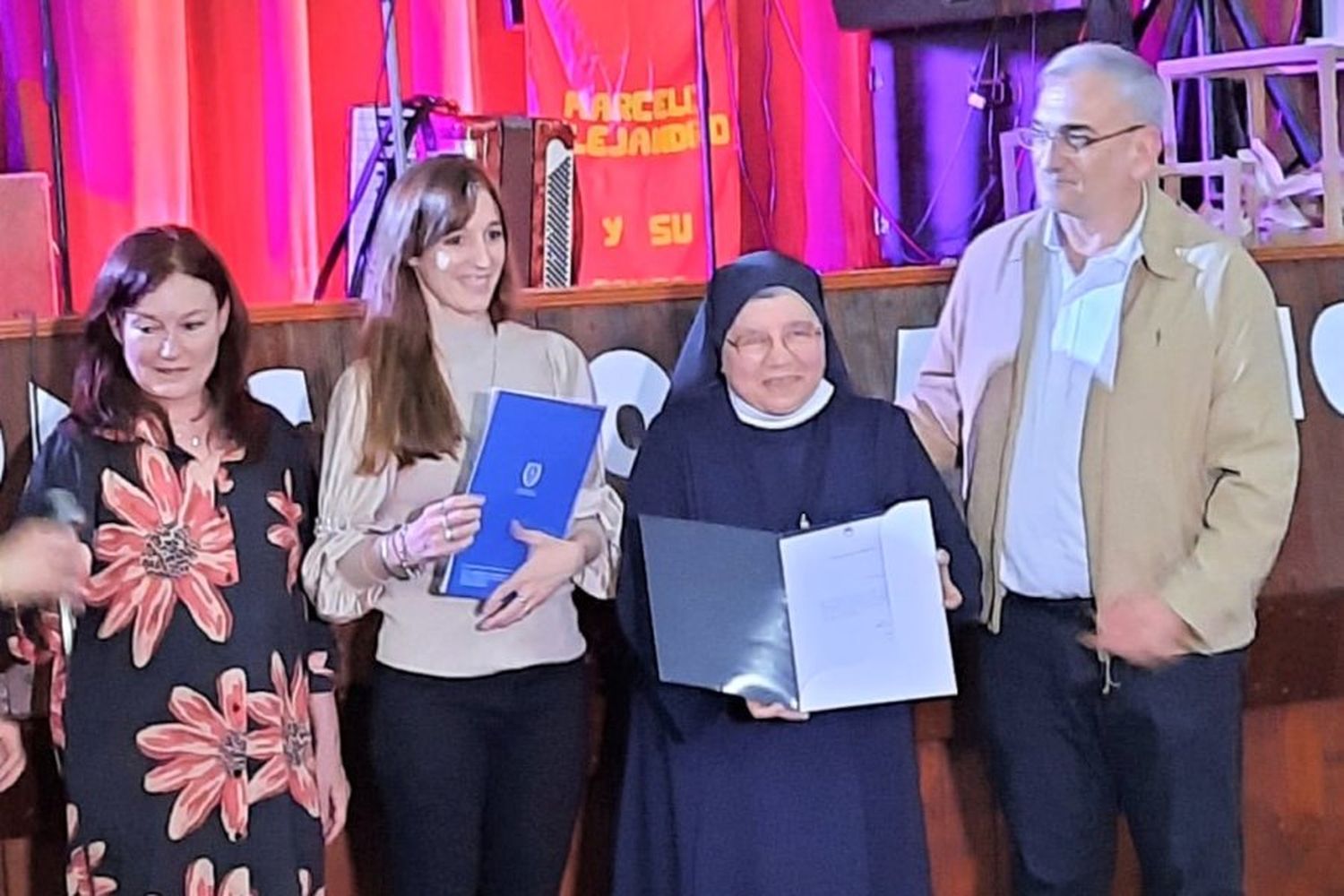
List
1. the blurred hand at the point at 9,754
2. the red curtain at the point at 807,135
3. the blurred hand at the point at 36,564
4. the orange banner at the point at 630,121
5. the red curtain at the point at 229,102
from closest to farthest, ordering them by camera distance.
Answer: the blurred hand at the point at 36,564, the blurred hand at the point at 9,754, the red curtain at the point at 229,102, the orange banner at the point at 630,121, the red curtain at the point at 807,135

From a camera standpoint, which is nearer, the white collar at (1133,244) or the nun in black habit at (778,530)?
the nun in black habit at (778,530)

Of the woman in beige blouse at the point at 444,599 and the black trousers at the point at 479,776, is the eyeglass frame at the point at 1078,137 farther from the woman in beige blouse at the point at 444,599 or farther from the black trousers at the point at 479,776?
the black trousers at the point at 479,776

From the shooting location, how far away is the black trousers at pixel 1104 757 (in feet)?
8.13

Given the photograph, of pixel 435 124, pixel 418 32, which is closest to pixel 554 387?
pixel 435 124

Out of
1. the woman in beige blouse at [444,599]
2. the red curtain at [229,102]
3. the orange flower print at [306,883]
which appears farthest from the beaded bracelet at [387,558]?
Result: the red curtain at [229,102]

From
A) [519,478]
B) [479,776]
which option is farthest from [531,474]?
[479,776]

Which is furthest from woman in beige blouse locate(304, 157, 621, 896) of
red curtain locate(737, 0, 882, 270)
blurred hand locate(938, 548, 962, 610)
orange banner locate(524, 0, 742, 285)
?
red curtain locate(737, 0, 882, 270)

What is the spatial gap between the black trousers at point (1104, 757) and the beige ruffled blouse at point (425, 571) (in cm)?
58

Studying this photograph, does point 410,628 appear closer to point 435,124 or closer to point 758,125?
point 435,124

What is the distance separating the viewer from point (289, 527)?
2.37 meters

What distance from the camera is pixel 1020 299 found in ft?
8.49

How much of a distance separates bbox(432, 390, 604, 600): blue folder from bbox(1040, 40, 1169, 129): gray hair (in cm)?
78

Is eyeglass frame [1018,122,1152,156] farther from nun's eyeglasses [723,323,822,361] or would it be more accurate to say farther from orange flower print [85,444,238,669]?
orange flower print [85,444,238,669]

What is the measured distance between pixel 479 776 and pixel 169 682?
41cm
